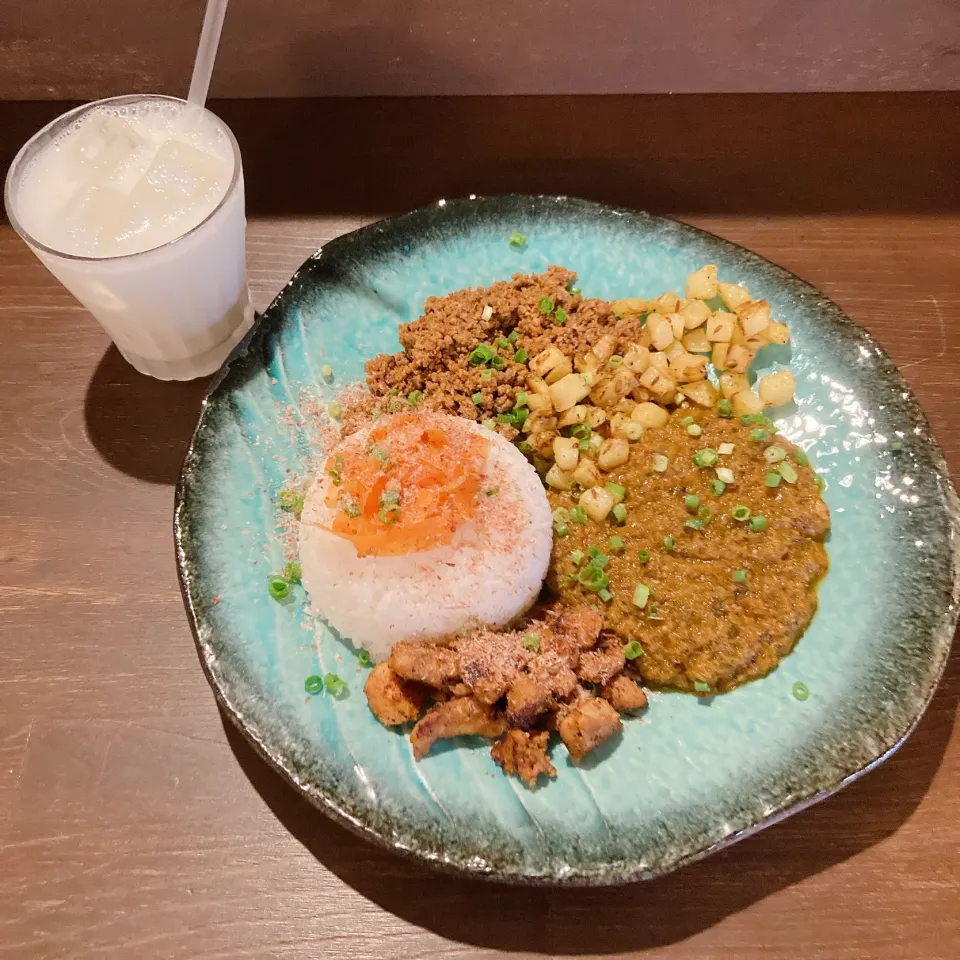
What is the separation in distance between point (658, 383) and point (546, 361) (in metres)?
0.39

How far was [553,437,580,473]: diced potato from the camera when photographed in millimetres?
2490

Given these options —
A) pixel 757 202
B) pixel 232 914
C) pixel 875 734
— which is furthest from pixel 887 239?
pixel 232 914

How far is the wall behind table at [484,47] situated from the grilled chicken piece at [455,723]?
290cm

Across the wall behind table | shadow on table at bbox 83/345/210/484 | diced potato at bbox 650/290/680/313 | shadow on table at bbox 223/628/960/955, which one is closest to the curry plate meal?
diced potato at bbox 650/290/680/313

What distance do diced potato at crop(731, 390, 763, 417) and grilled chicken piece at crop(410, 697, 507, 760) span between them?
4.29 feet

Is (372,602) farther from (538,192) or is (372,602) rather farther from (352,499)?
(538,192)

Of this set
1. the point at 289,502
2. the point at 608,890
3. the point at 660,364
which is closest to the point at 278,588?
the point at 289,502

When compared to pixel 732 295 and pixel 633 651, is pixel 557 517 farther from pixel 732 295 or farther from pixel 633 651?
pixel 732 295

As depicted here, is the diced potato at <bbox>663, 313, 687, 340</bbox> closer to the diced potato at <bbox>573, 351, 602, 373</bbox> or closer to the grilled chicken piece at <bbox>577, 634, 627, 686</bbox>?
the diced potato at <bbox>573, 351, 602, 373</bbox>

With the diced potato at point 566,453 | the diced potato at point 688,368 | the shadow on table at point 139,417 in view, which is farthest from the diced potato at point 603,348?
the shadow on table at point 139,417

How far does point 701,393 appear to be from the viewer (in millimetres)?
2576

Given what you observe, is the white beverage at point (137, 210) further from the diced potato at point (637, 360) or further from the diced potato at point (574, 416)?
the diced potato at point (637, 360)

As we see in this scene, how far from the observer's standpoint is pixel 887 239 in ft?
10.7

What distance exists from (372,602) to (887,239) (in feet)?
9.00
